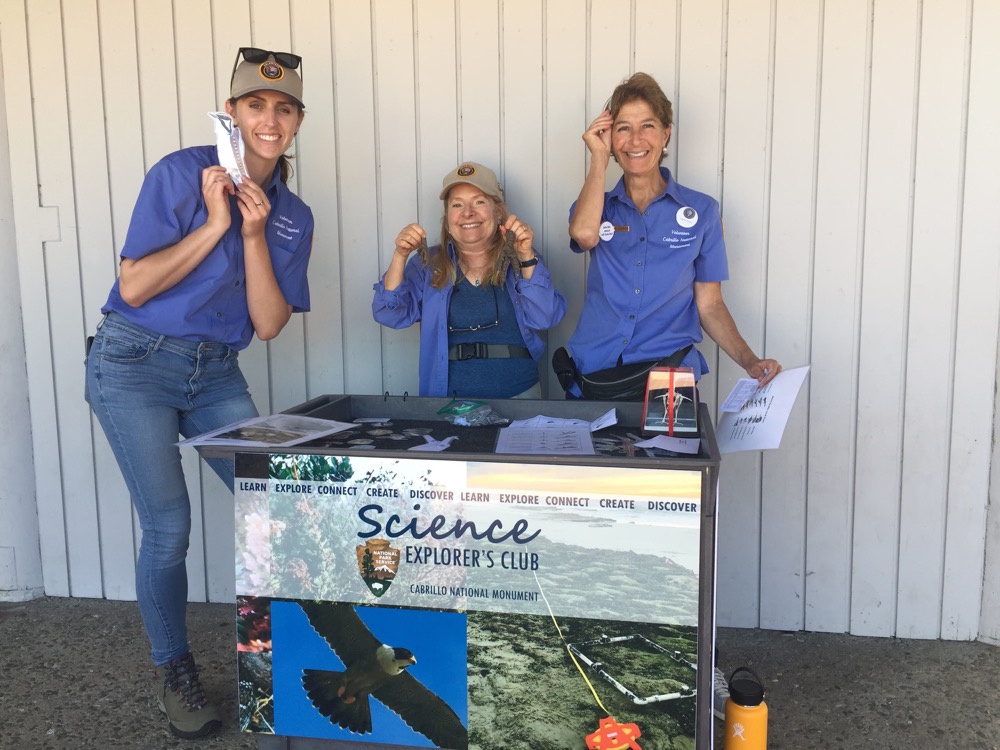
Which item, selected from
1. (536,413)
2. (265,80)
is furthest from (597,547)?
(265,80)

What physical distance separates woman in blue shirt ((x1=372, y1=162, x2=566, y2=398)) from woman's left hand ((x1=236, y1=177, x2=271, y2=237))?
0.53 meters

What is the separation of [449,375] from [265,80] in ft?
3.59

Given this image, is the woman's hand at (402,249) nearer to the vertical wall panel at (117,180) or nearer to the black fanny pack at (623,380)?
the black fanny pack at (623,380)

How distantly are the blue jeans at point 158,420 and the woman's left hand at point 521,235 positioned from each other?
95cm

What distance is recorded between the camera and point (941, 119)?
110 inches

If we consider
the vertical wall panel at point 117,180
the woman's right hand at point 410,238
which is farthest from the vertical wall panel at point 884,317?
the vertical wall panel at point 117,180

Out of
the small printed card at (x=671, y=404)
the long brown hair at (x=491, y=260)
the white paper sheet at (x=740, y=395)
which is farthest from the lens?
the long brown hair at (x=491, y=260)

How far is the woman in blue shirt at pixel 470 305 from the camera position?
2738 millimetres

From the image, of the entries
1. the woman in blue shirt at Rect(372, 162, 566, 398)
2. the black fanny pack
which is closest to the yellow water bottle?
the black fanny pack

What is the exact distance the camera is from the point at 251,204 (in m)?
2.27

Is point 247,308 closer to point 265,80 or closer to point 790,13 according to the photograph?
point 265,80

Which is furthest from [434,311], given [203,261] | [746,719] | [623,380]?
[746,719]

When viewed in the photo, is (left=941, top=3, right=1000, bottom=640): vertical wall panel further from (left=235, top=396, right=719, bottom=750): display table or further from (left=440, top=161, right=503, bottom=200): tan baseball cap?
(left=440, top=161, right=503, bottom=200): tan baseball cap

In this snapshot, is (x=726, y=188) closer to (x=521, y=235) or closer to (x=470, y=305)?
(x=521, y=235)
